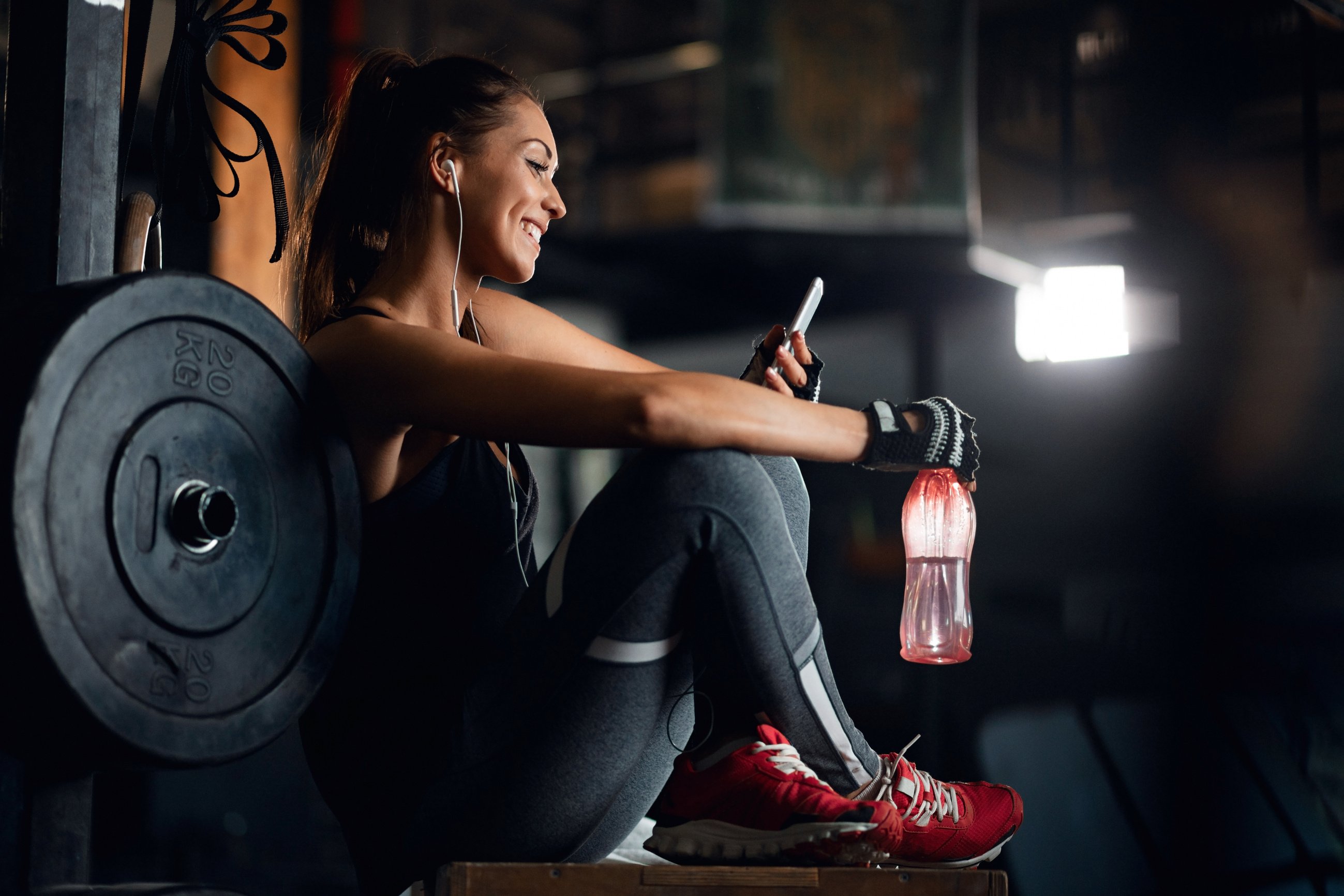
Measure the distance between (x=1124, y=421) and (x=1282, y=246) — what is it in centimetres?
92

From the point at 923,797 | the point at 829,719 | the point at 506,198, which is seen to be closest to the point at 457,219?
the point at 506,198

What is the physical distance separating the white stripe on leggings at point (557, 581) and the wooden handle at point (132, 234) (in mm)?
612

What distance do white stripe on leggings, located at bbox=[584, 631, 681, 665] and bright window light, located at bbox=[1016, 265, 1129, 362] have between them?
378 centimetres

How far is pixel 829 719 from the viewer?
1.25 meters

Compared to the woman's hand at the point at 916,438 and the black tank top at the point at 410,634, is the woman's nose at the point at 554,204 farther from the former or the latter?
the woman's hand at the point at 916,438

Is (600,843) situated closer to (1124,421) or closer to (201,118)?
(201,118)

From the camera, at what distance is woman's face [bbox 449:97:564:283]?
4.88 ft

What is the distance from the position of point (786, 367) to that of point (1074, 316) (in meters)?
3.63

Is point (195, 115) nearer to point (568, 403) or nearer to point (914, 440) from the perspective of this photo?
point (568, 403)

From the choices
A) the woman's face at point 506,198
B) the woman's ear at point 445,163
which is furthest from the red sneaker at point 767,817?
the woman's ear at point 445,163

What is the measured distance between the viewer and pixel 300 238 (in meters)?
1.66

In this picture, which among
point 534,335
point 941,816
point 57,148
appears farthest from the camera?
point 534,335

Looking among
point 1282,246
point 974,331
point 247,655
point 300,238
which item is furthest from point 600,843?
point 974,331

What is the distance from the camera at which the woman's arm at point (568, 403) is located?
3.85 feet
